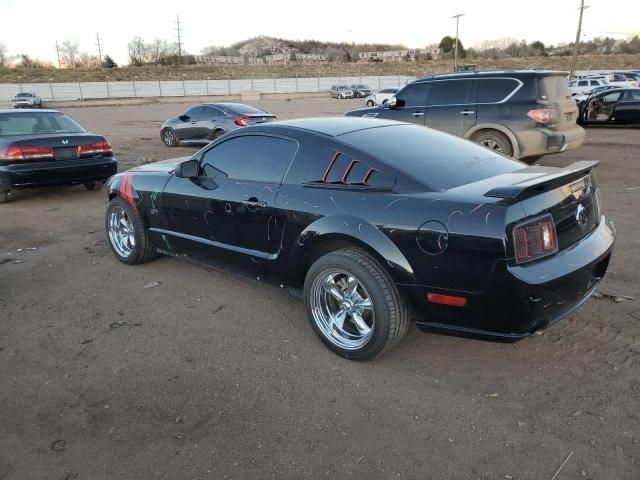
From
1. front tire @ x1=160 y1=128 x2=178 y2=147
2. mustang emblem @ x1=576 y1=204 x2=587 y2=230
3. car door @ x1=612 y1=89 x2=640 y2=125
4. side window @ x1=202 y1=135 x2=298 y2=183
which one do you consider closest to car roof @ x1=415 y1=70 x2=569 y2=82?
mustang emblem @ x1=576 y1=204 x2=587 y2=230

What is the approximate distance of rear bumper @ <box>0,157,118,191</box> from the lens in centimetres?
796

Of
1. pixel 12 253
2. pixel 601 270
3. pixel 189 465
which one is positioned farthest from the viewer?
pixel 12 253

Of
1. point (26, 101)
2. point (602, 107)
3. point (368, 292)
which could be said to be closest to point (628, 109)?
point (602, 107)

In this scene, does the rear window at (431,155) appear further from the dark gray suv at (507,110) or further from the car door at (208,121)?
the car door at (208,121)

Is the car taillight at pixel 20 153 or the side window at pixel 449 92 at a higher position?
the side window at pixel 449 92

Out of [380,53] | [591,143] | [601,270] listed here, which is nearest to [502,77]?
[591,143]

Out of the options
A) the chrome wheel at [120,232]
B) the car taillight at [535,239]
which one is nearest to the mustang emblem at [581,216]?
the car taillight at [535,239]

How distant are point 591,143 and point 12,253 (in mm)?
14000

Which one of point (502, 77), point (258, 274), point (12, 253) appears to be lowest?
point (12, 253)

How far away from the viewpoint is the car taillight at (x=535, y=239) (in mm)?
2900

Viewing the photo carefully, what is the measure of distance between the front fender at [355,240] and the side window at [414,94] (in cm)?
783

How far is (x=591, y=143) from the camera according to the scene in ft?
47.2

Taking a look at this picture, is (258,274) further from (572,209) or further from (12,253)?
(12,253)

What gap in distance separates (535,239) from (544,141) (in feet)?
23.2
